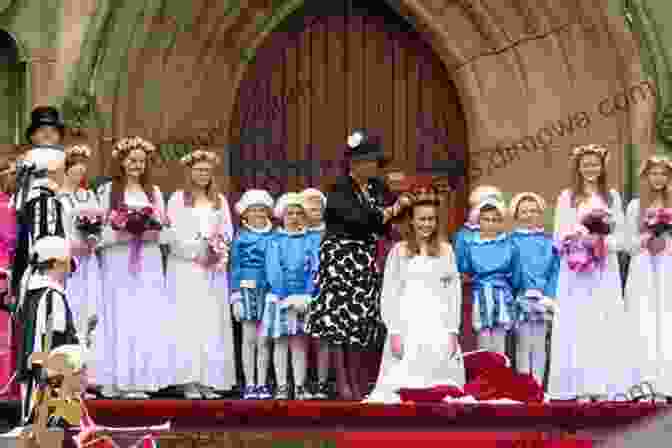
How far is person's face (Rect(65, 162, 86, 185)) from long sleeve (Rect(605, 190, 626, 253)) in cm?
398

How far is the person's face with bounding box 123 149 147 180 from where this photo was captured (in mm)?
19266

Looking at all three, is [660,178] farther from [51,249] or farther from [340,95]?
[340,95]

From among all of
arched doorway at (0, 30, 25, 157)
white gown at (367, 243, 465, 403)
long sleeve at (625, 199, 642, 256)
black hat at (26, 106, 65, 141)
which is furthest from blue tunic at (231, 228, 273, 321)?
arched doorway at (0, 30, 25, 157)

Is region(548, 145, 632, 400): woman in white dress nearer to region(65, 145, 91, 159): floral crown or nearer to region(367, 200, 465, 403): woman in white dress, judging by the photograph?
region(367, 200, 465, 403): woman in white dress

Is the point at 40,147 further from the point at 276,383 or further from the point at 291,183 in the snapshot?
the point at 291,183

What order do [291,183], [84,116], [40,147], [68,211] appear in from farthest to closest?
[291,183]
[84,116]
[68,211]
[40,147]

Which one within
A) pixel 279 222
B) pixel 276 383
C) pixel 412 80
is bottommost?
pixel 276 383

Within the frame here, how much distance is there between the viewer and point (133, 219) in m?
19.1

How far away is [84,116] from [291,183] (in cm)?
235

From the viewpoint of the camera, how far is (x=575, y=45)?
2305 cm

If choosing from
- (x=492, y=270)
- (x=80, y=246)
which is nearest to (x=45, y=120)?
(x=80, y=246)

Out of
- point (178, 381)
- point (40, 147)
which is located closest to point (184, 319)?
point (178, 381)

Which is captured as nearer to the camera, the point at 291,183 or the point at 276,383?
the point at 276,383

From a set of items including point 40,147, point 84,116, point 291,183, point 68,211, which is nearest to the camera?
point 40,147
